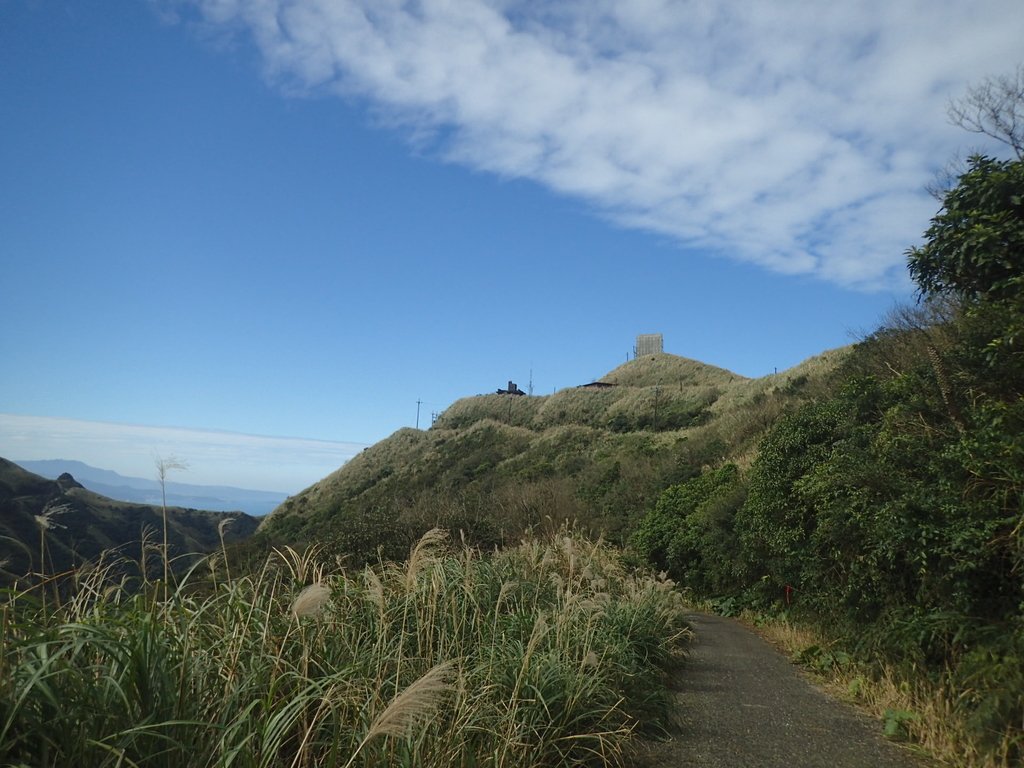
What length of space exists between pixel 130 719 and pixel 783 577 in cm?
1020

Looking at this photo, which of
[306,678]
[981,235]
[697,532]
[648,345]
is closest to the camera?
[306,678]

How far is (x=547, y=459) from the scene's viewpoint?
47.2m

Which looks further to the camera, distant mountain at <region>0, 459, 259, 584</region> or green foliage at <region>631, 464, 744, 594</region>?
green foliage at <region>631, 464, 744, 594</region>

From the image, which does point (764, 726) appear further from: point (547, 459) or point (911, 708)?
point (547, 459)

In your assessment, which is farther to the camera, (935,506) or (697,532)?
(697,532)

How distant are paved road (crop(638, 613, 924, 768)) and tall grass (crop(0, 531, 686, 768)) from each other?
1.34 ft

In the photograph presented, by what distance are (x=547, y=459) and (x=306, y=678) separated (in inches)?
1740

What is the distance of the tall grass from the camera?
2588 millimetres

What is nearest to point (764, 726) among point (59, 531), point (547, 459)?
point (59, 531)

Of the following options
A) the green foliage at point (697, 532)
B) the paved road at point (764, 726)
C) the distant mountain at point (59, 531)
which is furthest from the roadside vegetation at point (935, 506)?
the distant mountain at point (59, 531)

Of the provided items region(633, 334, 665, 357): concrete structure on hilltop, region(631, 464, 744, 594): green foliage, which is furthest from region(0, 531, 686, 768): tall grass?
region(633, 334, 665, 357): concrete structure on hilltop

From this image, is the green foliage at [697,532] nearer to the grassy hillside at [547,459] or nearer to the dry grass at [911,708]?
the grassy hillside at [547,459]

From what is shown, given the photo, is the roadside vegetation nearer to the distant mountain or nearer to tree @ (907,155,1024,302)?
tree @ (907,155,1024,302)

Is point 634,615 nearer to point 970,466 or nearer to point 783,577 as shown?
point 970,466
